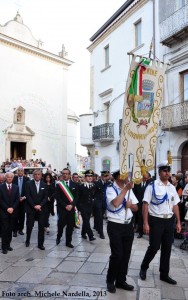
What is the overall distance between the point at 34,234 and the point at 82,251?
88.6 inches

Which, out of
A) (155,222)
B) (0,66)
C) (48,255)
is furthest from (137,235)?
(0,66)

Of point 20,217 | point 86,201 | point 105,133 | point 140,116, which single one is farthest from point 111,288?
point 105,133

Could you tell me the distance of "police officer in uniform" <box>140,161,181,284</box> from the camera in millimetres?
5043

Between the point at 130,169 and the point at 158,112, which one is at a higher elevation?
the point at 158,112

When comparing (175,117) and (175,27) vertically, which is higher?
(175,27)

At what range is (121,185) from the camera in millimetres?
4797

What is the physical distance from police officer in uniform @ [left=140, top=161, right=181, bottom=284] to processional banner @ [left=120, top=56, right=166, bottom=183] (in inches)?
19.1

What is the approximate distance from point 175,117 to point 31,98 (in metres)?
16.0

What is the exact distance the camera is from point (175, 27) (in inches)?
575

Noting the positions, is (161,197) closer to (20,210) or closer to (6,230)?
(6,230)

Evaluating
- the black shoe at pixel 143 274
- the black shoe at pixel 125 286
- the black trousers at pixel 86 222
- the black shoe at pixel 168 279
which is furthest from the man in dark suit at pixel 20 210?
the black shoe at pixel 168 279

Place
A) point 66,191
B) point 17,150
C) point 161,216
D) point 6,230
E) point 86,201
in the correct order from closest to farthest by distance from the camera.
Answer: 1. point 161,216
2. point 6,230
3. point 66,191
4. point 86,201
5. point 17,150

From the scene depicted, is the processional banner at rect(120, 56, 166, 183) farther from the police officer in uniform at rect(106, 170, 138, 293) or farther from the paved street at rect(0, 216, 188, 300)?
the paved street at rect(0, 216, 188, 300)

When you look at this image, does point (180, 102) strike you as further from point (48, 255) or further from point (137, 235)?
point (48, 255)
